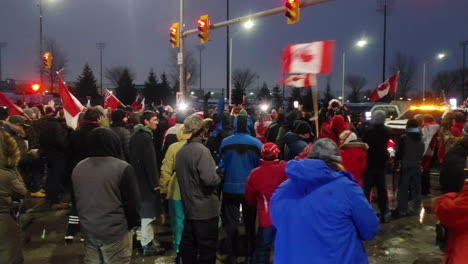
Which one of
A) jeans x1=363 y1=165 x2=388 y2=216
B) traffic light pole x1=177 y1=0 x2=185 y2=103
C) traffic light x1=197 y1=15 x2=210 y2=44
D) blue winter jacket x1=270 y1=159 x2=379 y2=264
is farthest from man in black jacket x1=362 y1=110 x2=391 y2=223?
traffic light pole x1=177 y1=0 x2=185 y2=103

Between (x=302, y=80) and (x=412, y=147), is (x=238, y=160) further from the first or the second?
(x=412, y=147)

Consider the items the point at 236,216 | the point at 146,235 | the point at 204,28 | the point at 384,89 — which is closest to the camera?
the point at 236,216

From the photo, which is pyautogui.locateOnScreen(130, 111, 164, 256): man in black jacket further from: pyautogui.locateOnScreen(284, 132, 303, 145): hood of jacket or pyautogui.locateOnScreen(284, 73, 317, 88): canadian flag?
pyautogui.locateOnScreen(284, 73, 317, 88): canadian flag

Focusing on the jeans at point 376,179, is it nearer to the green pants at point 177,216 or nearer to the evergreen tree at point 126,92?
the green pants at point 177,216

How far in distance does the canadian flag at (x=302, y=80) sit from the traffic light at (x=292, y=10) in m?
7.03

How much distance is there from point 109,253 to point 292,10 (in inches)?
435

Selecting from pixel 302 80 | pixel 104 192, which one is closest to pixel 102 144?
pixel 104 192

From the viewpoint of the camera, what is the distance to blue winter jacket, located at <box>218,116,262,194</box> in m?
5.85

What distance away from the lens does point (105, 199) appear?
3.98 meters

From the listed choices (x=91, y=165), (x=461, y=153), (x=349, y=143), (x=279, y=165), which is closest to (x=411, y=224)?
(x=349, y=143)

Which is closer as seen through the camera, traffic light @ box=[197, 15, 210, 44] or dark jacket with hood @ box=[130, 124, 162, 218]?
dark jacket with hood @ box=[130, 124, 162, 218]

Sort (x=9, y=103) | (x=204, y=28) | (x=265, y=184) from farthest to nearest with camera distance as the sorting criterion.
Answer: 1. (x=204, y=28)
2. (x=9, y=103)
3. (x=265, y=184)

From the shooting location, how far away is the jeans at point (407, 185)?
8.58m

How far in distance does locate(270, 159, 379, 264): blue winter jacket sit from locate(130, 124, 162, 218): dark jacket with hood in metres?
3.56
